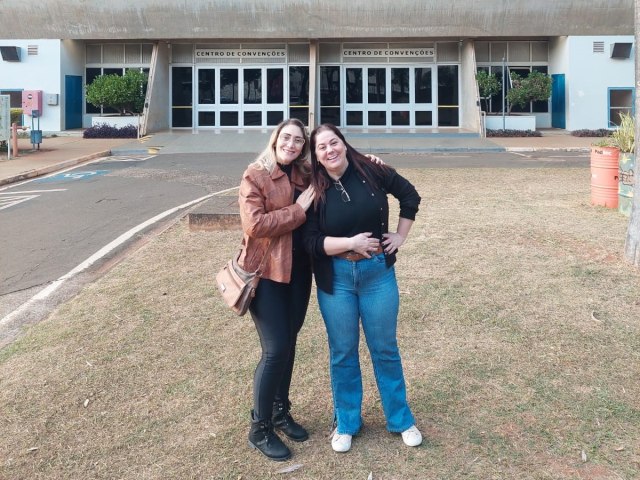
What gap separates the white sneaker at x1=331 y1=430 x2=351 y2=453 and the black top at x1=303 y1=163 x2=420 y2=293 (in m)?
0.84

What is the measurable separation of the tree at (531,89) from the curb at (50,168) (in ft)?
53.0

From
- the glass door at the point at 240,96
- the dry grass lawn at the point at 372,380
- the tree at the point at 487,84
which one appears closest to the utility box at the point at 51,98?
the glass door at the point at 240,96

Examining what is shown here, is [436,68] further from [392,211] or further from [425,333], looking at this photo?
[425,333]

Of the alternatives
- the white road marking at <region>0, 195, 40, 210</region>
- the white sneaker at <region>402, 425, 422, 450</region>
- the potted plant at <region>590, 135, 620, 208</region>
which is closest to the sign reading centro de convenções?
the white road marking at <region>0, 195, 40, 210</region>

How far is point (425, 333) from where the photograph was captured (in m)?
5.45

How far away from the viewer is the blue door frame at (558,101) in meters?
29.1

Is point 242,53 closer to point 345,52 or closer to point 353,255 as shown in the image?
point 345,52

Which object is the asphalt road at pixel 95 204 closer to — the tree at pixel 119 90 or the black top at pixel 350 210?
the black top at pixel 350 210

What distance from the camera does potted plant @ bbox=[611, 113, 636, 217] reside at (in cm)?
977

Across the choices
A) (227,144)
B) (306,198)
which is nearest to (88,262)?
(306,198)

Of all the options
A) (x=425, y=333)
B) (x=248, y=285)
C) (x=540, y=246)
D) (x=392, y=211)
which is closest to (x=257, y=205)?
(x=248, y=285)

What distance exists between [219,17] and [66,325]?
2425 cm

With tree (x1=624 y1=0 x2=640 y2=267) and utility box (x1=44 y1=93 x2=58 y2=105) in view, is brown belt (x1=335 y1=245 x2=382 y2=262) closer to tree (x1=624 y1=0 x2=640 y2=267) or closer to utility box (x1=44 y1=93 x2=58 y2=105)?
tree (x1=624 y1=0 x2=640 y2=267)

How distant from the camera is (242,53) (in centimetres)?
3067
